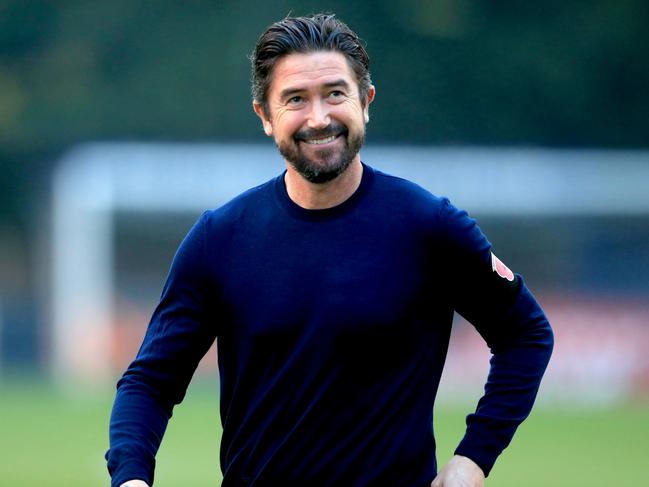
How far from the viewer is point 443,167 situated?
83.6ft

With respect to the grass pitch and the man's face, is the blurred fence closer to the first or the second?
the grass pitch

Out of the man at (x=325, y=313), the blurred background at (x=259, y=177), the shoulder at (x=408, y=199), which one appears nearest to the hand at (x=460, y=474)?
the man at (x=325, y=313)

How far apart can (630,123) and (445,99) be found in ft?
12.3

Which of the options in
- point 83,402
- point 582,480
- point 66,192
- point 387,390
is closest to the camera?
point 387,390

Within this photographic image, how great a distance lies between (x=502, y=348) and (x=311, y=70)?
85 centimetres

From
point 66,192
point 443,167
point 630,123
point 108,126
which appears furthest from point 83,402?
point 630,123

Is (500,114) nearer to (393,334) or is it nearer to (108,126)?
(108,126)

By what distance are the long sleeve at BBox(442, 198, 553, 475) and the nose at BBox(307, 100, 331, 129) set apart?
0.50 metres

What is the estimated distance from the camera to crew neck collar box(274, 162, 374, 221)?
12.7 feet

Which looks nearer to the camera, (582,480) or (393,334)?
(393,334)

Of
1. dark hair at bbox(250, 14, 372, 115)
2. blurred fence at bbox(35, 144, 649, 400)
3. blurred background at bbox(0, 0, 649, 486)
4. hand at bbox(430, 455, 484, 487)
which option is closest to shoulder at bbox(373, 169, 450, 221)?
dark hair at bbox(250, 14, 372, 115)

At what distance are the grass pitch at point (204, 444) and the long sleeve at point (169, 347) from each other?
24.9 ft

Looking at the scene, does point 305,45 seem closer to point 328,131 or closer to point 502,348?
point 328,131

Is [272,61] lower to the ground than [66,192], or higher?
lower
